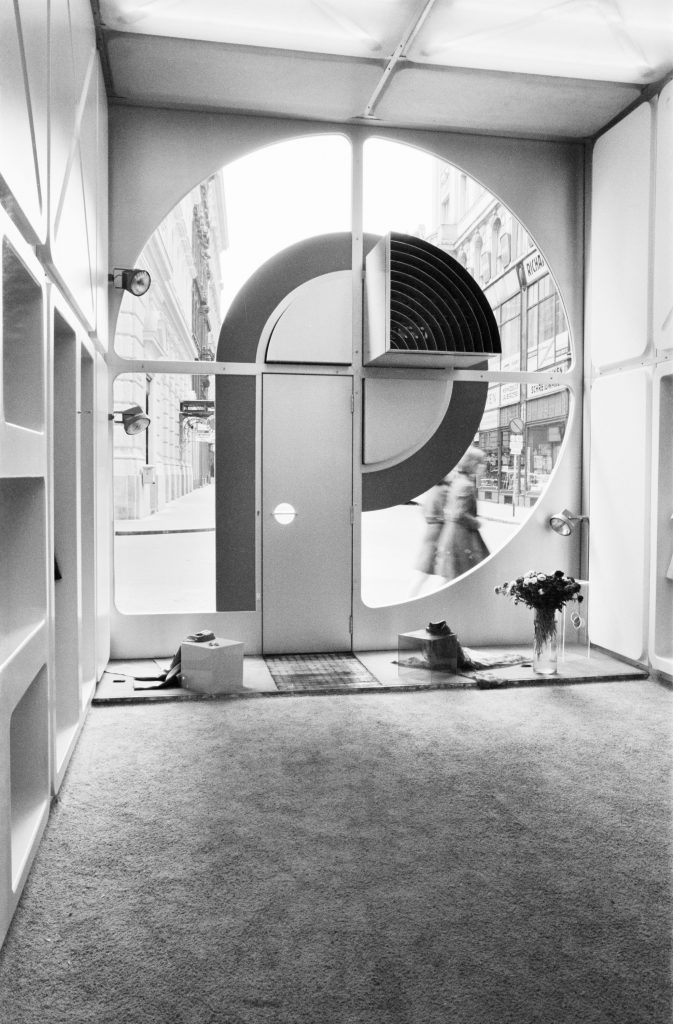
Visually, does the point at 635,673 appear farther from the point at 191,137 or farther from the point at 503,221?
the point at 191,137

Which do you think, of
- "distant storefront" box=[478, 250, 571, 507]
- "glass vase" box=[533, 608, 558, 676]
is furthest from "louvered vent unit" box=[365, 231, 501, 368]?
"glass vase" box=[533, 608, 558, 676]

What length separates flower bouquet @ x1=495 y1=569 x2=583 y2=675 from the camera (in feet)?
17.0

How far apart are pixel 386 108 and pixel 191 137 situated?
135 centimetres

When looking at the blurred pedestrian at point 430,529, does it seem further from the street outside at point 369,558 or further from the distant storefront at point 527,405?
the distant storefront at point 527,405

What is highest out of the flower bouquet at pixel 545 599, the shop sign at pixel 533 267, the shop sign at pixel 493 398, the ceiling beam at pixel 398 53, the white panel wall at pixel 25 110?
the ceiling beam at pixel 398 53

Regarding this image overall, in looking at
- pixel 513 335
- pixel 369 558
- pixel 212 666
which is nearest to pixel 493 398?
pixel 513 335

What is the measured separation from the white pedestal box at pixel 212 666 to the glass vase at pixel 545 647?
192 centimetres

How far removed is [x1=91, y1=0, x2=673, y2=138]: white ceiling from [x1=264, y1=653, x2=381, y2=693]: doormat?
12.4 feet

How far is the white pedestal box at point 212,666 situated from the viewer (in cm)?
490

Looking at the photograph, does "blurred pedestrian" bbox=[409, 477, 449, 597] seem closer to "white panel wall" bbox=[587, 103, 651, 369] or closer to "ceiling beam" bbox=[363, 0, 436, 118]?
"white panel wall" bbox=[587, 103, 651, 369]

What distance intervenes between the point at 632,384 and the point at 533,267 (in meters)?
1.43

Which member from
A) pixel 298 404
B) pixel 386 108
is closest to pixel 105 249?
pixel 298 404

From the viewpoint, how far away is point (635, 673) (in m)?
5.42

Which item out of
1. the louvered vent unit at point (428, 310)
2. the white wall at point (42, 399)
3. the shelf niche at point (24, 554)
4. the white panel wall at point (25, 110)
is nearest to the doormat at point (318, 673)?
the white wall at point (42, 399)
